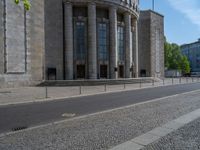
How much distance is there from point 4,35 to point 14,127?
23991mm

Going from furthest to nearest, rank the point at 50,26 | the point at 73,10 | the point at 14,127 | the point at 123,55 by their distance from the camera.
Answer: the point at 123,55 < the point at 73,10 < the point at 50,26 < the point at 14,127

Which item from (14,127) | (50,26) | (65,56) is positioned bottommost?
(14,127)

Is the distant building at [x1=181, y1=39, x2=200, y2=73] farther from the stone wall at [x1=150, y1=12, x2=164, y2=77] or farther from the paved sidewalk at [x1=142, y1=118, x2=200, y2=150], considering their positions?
the paved sidewalk at [x1=142, y1=118, x2=200, y2=150]

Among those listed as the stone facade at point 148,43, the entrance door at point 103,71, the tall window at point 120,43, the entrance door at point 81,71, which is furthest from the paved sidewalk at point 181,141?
the stone facade at point 148,43

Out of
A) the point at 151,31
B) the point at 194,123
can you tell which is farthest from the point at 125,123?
the point at 151,31

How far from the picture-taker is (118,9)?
1964 inches

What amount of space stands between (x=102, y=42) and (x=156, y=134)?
4258cm

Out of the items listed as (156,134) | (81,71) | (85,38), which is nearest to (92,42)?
(85,38)

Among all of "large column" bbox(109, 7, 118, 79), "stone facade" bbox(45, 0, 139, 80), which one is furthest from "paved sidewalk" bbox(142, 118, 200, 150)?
"large column" bbox(109, 7, 118, 79)

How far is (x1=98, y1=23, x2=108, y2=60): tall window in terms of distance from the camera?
48906 millimetres

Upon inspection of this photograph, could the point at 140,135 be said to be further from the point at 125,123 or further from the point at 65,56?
the point at 65,56

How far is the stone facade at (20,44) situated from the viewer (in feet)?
99.4

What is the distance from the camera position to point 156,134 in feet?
24.1

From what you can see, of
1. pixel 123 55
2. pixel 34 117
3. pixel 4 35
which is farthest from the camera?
pixel 123 55
